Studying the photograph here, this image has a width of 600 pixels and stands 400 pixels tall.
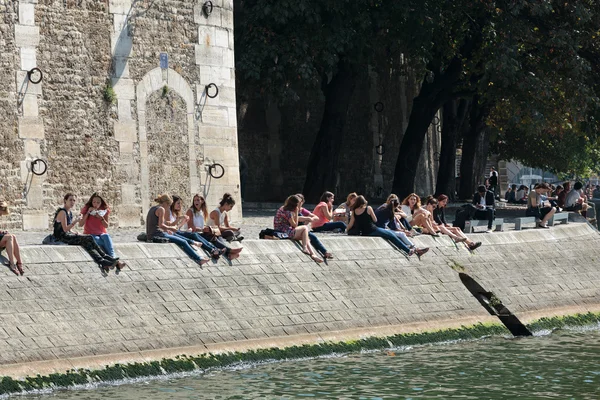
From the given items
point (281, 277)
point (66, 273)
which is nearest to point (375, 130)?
point (281, 277)

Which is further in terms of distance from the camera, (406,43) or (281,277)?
(406,43)

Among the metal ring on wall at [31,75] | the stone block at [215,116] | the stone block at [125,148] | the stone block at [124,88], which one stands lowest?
the stone block at [125,148]

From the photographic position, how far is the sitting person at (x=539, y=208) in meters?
29.5

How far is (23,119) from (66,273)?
Answer: 22.6 ft

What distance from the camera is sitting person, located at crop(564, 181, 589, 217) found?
33.5m

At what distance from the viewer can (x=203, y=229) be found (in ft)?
68.5

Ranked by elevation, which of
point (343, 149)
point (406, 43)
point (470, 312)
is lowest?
point (470, 312)

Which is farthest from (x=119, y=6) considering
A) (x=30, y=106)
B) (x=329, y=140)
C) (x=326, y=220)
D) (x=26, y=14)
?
(x=329, y=140)

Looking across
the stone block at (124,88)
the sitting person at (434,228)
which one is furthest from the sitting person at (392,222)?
the stone block at (124,88)

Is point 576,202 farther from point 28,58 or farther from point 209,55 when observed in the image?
A: point 28,58

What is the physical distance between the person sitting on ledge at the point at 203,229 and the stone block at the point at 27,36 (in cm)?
513

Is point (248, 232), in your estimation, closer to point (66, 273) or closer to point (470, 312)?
point (470, 312)

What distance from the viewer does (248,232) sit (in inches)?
1046

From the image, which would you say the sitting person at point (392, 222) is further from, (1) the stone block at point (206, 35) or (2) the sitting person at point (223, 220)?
(1) the stone block at point (206, 35)
